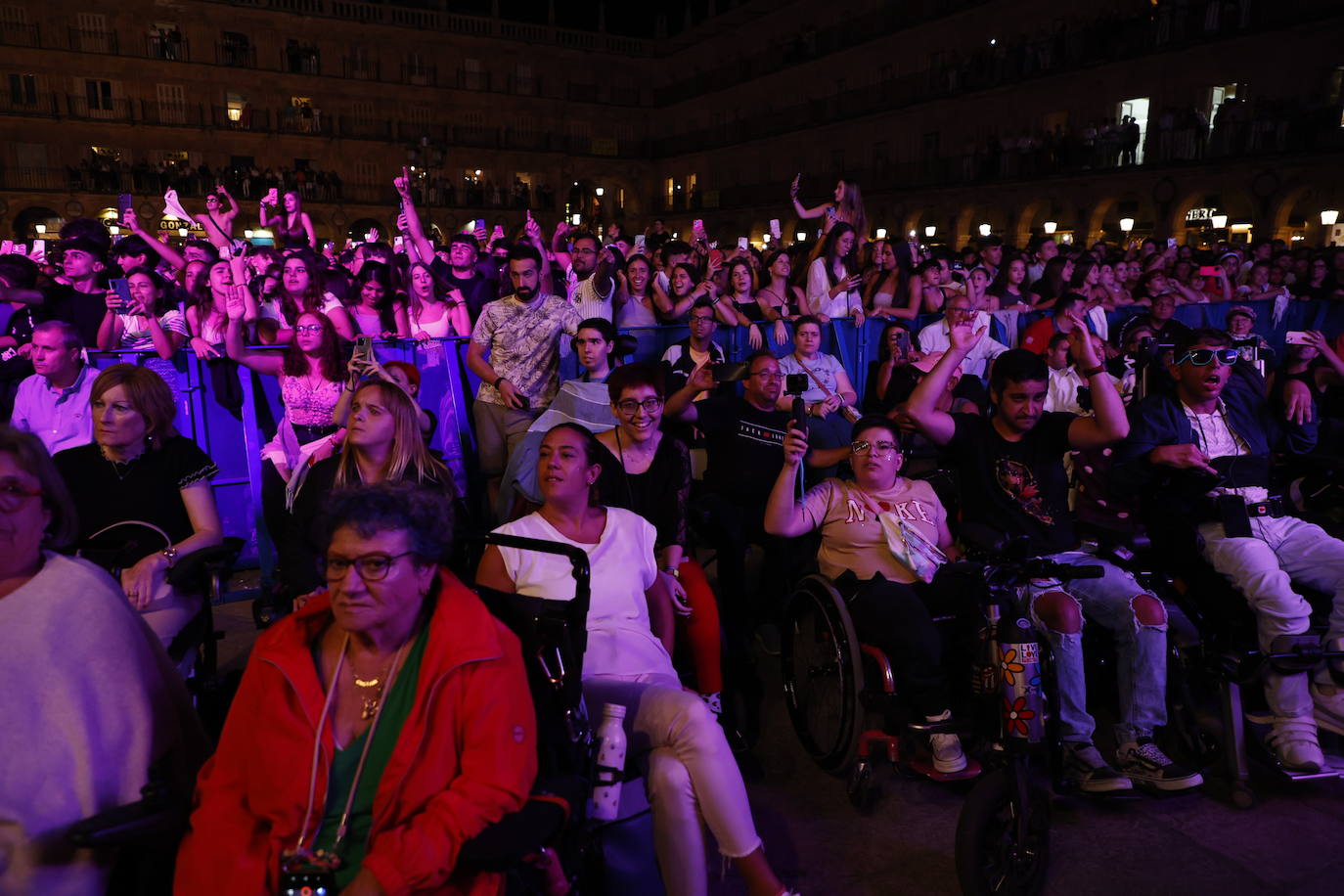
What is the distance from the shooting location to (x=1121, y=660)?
11.5 feet

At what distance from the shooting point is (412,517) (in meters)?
2.22

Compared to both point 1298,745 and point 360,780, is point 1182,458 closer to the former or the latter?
point 1298,745

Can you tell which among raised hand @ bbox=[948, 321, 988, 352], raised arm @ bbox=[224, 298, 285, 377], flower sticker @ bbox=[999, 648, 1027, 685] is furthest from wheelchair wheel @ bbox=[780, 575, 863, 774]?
raised arm @ bbox=[224, 298, 285, 377]

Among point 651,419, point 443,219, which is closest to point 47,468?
point 651,419

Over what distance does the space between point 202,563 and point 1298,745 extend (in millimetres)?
4294

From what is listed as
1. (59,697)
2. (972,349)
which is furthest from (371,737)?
(972,349)

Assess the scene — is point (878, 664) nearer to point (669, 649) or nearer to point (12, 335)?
point (669, 649)

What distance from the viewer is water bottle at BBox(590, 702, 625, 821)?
8.25 feet

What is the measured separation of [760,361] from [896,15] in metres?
32.5

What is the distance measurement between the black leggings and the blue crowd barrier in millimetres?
2964

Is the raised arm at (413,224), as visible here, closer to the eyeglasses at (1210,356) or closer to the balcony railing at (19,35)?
the eyeglasses at (1210,356)

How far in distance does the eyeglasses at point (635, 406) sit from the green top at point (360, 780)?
1987mm

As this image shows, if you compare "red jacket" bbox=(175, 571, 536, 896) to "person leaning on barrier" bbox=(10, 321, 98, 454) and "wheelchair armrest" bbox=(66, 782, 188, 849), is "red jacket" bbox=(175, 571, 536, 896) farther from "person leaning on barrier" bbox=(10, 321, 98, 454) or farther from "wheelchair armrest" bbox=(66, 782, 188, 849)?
"person leaning on barrier" bbox=(10, 321, 98, 454)

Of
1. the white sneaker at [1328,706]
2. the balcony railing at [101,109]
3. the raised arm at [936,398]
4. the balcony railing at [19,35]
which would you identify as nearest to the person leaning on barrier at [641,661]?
the raised arm at [936,398]
